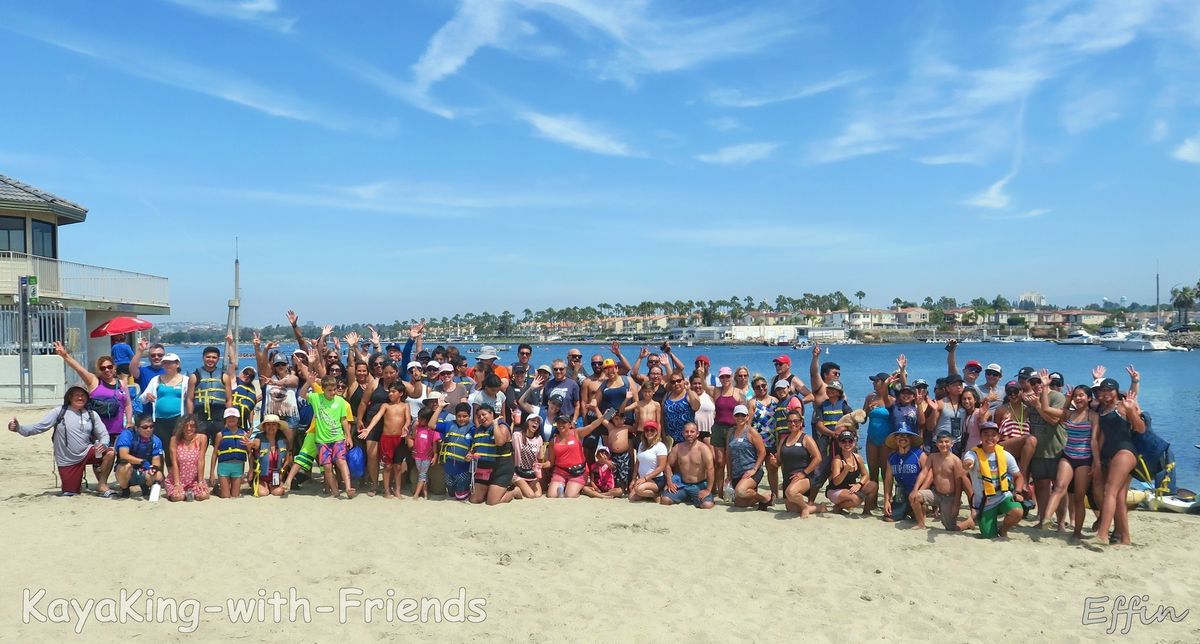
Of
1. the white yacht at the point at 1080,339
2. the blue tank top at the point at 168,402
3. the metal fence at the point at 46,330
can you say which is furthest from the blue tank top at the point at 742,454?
the white yacht at the point at 1080,339

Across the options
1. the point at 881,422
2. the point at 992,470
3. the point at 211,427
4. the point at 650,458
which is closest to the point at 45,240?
the point at 211,427

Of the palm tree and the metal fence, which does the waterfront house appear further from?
the palm tree

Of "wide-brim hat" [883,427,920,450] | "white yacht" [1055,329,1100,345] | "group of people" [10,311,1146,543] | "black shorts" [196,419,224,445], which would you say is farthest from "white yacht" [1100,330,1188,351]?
"black shorts" [196,419,224,445]

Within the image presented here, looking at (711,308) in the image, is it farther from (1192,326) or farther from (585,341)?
(1192,326)

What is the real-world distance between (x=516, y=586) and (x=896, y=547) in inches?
141

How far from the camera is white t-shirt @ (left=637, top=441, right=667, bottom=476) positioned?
8.67 m

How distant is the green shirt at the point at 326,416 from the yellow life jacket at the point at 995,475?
22.3 ft

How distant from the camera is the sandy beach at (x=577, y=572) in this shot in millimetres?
5219

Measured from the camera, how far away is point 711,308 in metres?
173

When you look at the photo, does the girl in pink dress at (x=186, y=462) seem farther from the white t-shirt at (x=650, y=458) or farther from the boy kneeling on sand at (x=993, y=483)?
the boy kneeling on sand at (x=993, y=483)

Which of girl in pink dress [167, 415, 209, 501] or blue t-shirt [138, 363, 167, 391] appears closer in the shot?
girl in pink dress [167, 415, 209, 501]

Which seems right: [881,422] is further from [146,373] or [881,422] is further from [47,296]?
[47,296]

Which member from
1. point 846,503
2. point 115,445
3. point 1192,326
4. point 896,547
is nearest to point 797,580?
point 896,547

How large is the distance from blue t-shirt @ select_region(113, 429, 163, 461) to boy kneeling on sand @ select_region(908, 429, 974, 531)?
8160 mm
